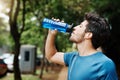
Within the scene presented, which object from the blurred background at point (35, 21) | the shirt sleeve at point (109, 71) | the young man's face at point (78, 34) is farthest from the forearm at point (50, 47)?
the blurred background at point (35, 21)

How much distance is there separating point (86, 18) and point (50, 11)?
19.5m

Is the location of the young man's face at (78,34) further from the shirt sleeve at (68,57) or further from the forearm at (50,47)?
the forearm at (50,47)

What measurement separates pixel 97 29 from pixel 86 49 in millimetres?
226

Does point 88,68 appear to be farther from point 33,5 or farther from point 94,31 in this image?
point 33,5

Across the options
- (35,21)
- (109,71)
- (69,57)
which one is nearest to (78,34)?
(69,57)

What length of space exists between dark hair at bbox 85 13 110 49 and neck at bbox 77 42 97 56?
0.04 metres

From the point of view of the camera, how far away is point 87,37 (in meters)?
4.09

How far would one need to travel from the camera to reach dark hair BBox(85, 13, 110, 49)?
3986mm

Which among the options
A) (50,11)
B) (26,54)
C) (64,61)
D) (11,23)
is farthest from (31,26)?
(64,61)

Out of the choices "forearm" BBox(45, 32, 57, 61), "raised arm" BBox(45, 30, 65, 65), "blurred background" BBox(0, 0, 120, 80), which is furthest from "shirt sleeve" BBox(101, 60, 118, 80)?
"blurred background" BBox(0, 0, 120, 80)

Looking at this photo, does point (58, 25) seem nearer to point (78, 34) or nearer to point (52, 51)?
point (78, 34)

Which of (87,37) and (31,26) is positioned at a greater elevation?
(87,37)

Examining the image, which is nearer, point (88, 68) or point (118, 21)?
point (88, 68)

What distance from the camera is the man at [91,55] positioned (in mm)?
3793
